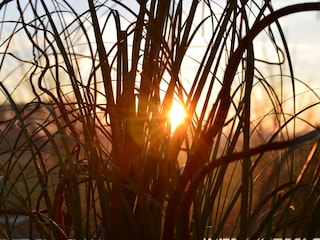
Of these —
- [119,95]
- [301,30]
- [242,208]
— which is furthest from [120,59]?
[301,30]

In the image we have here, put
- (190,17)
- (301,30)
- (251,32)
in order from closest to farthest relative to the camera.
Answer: (251,32) < (190,17) < (301,30)

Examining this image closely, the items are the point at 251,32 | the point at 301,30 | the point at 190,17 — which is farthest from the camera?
the point at 301,30

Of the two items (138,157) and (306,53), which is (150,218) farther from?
(306,53)

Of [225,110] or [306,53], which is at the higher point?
[306,53]

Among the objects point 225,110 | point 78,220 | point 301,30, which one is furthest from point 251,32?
point 301,30

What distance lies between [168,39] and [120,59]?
6 cm

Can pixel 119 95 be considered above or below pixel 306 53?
below

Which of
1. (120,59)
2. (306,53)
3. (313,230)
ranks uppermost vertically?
(306,53)

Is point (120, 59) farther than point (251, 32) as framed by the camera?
Yes

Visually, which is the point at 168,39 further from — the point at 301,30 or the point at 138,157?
the point at 301,30

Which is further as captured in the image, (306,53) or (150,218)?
(306,53)

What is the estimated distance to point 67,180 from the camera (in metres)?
0.38

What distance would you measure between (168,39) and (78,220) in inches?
6.0

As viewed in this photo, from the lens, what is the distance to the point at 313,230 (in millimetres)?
389
